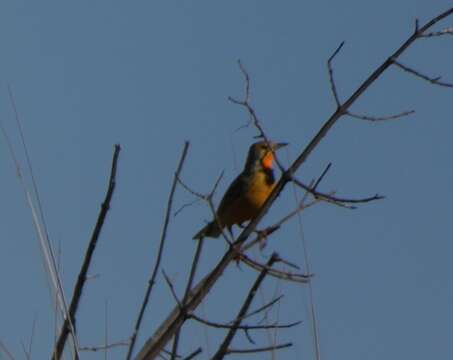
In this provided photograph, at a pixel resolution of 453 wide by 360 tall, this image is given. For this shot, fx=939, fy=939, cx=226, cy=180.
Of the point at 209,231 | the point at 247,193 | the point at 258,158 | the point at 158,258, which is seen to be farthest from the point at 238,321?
the point at 258,158

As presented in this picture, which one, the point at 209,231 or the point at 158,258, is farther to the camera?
the point at 209,231

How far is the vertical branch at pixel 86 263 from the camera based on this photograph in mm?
2064

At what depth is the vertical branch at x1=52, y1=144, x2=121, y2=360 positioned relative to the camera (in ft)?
6.77

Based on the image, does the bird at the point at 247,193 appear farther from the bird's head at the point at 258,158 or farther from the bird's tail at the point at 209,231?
the bird's tail at the point at 209,231

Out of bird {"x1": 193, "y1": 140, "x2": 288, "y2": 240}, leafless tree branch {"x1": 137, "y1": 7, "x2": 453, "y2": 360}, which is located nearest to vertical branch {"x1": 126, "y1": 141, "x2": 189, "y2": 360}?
leafless tree branch {"x1": 137, "y1": 7, "x2": 453, "y2": 360}

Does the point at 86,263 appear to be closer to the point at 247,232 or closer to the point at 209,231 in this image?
the point at 247,232

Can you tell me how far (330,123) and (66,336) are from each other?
2.76 ft

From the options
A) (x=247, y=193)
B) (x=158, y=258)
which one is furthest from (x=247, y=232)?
(x=247, y=193)

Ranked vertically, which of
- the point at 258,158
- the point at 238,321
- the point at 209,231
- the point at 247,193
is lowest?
the point at 238,321

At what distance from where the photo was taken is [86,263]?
6.77 ft

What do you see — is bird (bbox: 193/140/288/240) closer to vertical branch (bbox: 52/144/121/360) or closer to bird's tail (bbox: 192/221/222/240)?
bird's tail (bbox: 192/221/222/240)

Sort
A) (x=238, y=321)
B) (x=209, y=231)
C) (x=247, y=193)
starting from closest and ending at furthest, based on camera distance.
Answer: (x=238, y=321) → (x=209, y=231) → (x=247, y=193)

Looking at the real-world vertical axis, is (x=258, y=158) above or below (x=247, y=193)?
above

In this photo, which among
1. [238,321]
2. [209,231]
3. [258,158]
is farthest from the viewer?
[258,158]
